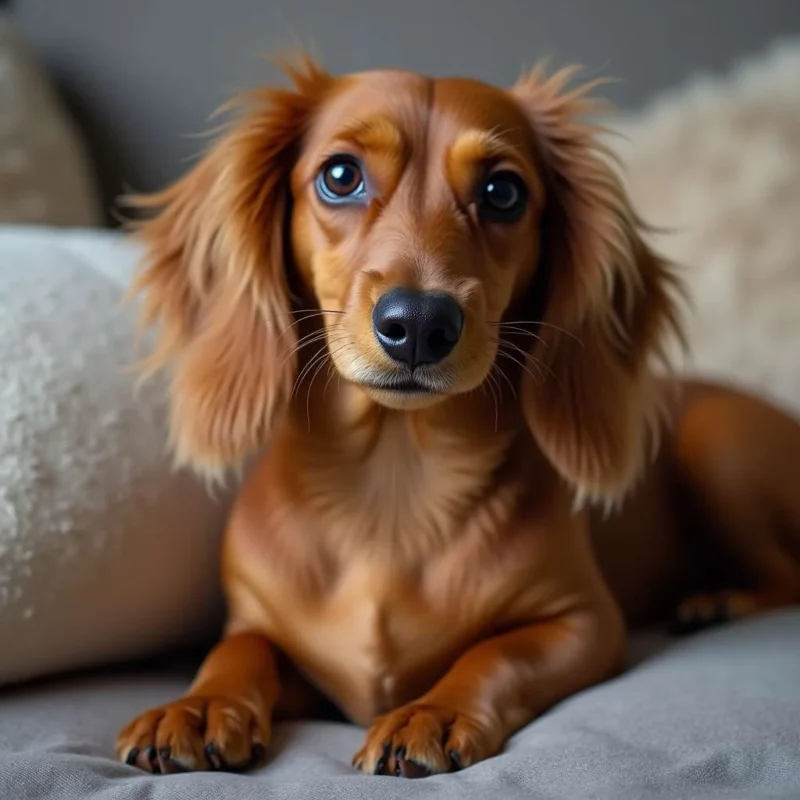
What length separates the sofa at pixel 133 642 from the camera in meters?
0.85

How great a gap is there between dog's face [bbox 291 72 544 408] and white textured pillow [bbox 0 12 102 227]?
0.89m

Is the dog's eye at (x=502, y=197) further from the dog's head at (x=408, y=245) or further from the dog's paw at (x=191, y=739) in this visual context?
the dog's paw at (x=191, y=739)

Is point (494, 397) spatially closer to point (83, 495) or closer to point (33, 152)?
point (83, 495)

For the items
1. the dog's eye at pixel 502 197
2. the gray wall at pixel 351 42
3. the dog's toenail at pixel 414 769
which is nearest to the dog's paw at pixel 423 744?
the dog's toenail at pixel 414 769

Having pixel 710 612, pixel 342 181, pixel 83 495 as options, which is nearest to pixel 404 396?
pixel 342 181

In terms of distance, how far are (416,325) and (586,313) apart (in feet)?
1.15

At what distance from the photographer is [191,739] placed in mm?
938

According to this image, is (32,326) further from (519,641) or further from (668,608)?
(668,608)

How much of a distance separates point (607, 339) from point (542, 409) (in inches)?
5.0

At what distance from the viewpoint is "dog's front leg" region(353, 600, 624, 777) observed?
0.93 meters

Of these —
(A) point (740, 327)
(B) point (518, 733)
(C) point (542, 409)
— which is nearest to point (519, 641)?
(B) point (518, 733)

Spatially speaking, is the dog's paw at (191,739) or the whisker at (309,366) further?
the whisker at (309,366)

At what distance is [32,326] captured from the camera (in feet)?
3.98

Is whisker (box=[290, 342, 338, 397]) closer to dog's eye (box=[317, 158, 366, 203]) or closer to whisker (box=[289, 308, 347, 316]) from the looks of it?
whisker (box=[289, 308, 347, 316])
